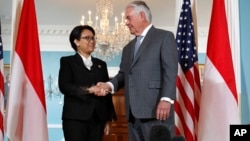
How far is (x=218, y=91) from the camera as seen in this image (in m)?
2.19

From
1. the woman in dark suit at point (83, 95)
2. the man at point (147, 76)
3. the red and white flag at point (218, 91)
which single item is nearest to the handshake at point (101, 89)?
the woman in dark suit at point (83, 95)

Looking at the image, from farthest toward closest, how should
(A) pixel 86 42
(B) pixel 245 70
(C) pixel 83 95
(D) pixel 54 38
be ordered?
(D) pixel 54 38, (B) pixel 245 70, (A) pixel 86 42, (C) pixel 83 95

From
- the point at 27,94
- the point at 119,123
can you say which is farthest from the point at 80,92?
the point at 119,123

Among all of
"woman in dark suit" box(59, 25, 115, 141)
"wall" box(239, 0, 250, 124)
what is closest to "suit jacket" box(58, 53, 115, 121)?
"woman in dark suit" box(59, 25, 115, 141)

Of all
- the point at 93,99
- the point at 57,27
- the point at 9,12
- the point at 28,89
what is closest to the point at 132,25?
the point at 93,99

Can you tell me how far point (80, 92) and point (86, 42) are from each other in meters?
0.34

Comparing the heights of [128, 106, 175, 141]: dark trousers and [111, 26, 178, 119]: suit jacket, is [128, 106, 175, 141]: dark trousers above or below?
below

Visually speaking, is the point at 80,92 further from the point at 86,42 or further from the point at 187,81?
the point at 187,81

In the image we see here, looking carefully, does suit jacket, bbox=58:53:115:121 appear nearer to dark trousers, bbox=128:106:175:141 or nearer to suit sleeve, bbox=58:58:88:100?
suit sleeve, bbox=58:58:88:100

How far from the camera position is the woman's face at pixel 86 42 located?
2.39 meters

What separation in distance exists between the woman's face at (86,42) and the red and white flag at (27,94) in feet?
0.92

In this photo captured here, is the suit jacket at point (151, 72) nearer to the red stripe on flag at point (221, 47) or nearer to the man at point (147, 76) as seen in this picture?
the man at point (147, 76)

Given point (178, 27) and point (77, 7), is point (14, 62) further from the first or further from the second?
point (77, 7)

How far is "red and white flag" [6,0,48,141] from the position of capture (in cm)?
220
